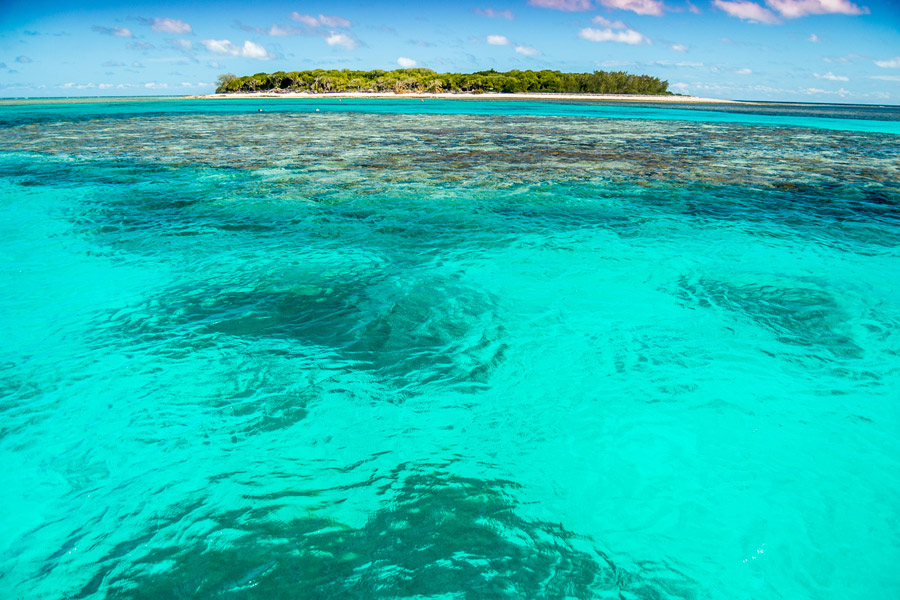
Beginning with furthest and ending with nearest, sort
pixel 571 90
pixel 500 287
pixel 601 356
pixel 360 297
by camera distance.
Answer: pixel 571 90
pixel 500 287
pixel 360 297
pixel 601 356

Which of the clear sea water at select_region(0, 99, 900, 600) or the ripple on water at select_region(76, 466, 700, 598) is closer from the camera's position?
the ripple on water at select_region(76, 466, 700, 598)

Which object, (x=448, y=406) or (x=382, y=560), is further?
(x=448, y=406)

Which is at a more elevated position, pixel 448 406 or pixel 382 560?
pixel 448 406

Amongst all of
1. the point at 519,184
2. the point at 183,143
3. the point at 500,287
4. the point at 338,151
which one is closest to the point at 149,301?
the point at 500,287

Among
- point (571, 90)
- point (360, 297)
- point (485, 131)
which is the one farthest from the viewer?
point (571, 90)

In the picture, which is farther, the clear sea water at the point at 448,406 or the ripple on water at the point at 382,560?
the clear sea water at the point at 448,406

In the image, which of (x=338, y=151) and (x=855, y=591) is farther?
(x=338, y=151)

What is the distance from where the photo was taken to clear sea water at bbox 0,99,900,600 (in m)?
5.18

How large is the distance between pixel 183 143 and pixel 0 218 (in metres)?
22.0

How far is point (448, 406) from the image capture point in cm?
761

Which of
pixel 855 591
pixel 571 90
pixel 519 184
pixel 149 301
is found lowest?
pixel 855 591

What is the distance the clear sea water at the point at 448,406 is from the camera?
518 cm

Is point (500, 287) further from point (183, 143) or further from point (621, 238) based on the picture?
point (183, 143)

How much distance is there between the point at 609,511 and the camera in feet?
19.4
